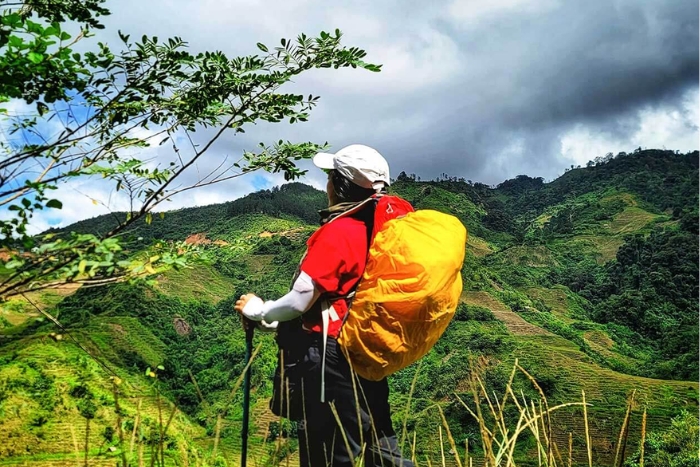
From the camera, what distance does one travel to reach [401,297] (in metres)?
1.63

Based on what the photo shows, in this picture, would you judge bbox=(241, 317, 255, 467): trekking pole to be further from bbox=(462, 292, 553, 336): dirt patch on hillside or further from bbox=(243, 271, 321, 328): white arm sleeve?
bbox=(462, 292, 553, 336): dirt patch on hillside

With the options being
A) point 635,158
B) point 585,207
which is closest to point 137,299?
point 585,207

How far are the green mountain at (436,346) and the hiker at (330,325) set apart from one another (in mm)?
145

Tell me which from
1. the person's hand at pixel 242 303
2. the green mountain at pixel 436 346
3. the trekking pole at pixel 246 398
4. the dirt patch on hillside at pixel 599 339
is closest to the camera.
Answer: the trekking pole at pixel 246 398

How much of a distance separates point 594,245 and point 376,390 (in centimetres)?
6465

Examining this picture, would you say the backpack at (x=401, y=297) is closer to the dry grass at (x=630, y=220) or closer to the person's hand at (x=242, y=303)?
the person's hand at (x=242, y=303)

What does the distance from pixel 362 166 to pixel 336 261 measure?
1.12 feet

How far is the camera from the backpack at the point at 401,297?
1.64m

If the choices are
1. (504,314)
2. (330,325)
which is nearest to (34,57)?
(330,325)

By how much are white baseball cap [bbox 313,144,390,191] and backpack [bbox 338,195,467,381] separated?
0.56 feet

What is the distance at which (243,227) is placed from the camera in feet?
178

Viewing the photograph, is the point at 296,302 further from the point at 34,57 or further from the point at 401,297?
the point at 34,57

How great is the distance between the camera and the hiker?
1.67 m

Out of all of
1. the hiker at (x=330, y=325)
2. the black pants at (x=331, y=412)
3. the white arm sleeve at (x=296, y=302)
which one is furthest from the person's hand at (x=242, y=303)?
the black pants at (x=331, y=412)
